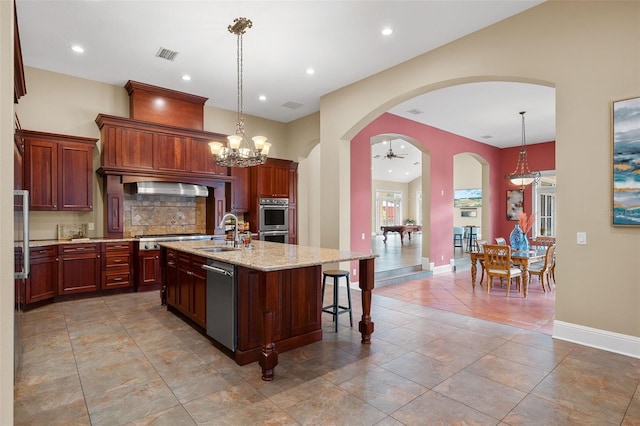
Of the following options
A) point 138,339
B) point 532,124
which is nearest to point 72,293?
point 138,339

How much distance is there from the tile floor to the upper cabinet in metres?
2.03

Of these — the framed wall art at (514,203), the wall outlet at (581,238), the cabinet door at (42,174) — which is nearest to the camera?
the wall outlet at (581,238)

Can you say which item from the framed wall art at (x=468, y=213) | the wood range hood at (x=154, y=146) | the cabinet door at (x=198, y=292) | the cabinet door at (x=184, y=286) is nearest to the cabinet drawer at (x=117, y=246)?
the wood range hood at (x=154, y=146)

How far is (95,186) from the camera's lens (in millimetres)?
5617

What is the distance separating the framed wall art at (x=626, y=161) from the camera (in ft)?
9.89

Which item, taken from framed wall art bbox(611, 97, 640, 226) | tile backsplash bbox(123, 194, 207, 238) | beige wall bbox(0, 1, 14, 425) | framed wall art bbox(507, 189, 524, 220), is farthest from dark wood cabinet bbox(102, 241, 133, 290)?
framed wall art bbox(507, 189, 524, 220)

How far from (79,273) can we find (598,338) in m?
6.69

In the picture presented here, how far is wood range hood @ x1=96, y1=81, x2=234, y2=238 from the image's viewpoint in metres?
5.45

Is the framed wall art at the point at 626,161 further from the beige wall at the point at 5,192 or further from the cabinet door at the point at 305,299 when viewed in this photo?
the beige wall at the point at 5,192

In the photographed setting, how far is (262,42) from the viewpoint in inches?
170

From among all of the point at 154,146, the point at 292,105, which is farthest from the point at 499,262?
the point at 154,146

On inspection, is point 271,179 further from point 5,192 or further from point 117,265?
point 5,192

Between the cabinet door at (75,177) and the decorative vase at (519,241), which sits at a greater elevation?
the cabinet door at (75,177)

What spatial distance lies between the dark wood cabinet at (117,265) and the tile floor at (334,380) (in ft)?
4.59
